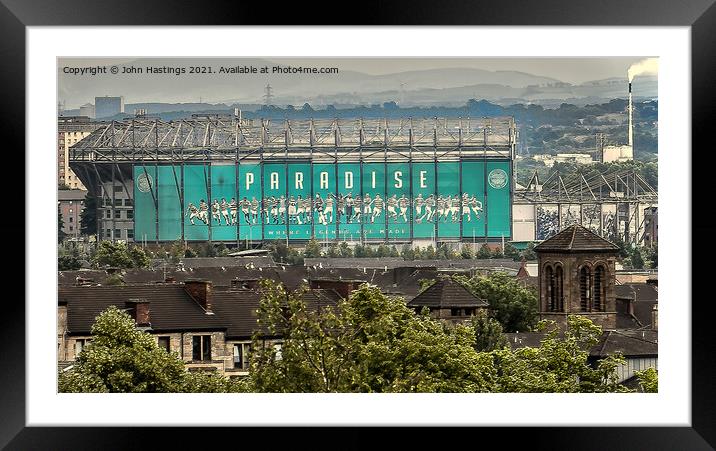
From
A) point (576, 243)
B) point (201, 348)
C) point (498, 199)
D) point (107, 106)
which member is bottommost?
point (201, 348)

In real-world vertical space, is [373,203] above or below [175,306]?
above

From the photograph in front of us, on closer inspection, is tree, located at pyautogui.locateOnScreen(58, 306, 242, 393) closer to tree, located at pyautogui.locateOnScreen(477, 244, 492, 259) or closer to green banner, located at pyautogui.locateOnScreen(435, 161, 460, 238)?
tree, located at pyautogui.locateOnScreen(477, 244, 492, 259)

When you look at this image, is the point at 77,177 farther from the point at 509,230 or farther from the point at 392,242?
A: the point at 509,230

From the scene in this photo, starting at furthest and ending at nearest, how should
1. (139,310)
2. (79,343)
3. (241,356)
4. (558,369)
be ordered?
(139,310), (558,369), (241,356), (79,343)

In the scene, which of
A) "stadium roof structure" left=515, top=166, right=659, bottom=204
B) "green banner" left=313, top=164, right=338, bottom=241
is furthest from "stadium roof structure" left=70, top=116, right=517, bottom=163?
"stadium roof structure" left=515, top=166, right=659, bottom=204

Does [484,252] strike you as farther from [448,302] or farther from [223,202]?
[223,202]
